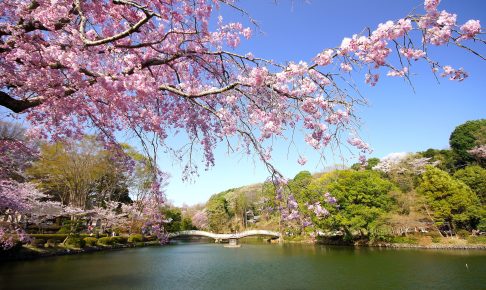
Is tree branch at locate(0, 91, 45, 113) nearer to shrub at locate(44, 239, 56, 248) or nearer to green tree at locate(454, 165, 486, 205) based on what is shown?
shrub at locate(44, 239, 56, 248)

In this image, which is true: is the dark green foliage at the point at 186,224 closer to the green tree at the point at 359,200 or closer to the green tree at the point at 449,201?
the green tree at the point at 359,200

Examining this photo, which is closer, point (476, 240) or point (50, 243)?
point (50, 243)

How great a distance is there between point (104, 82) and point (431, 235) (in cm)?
2710

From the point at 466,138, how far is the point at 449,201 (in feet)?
49.5

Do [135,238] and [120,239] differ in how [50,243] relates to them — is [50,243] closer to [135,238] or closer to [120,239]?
[120,239]

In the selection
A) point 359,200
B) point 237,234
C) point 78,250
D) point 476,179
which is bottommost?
point 78,250

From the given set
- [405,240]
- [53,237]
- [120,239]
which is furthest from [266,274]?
[120,239]

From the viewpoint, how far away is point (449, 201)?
72.7ft

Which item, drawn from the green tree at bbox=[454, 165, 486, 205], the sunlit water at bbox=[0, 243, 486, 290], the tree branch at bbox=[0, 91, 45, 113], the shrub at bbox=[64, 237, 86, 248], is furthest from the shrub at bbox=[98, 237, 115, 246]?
the green tree at bbox=[454, 165, 486, 205]

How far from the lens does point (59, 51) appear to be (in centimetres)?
330

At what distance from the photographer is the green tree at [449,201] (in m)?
21.8

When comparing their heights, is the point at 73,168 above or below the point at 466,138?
below

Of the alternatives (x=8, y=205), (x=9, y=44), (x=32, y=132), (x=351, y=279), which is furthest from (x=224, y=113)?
(x=8, y=205)

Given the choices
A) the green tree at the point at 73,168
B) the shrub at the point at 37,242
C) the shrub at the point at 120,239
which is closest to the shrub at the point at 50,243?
the shrub at the point at 37,242
